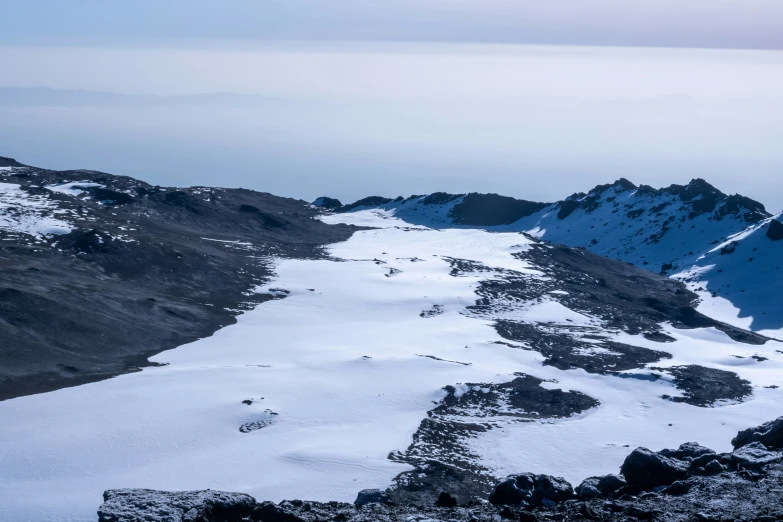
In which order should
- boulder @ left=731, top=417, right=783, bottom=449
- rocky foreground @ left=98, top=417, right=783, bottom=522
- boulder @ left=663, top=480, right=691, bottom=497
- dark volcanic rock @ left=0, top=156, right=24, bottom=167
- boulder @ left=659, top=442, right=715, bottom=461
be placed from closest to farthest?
rocky foreground @ left=98, top=417, right=783, bottom=522, boulder @ left=663, top=480, right=691, bottom=497, boulder @ left=659, top=442, right=715, bottom=461, boulder @ left=731, top=417, right=783, bottom=449, dark volcanic rock @ left=0, top=156, right=24, bottom=167

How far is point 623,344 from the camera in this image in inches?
2288

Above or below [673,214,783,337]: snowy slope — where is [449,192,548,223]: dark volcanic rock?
above

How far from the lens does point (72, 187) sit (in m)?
92.9

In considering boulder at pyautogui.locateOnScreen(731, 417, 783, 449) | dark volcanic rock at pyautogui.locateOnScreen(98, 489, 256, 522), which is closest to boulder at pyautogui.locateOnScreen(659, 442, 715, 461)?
boulder at pyautogui.locateOnScreen(731, 417, 783, 449)

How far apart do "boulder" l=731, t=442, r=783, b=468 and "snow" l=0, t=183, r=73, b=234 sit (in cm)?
5838

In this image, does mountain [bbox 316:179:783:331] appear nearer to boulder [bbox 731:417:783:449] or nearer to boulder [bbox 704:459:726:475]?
boulder [bbox 731:417:783:449]

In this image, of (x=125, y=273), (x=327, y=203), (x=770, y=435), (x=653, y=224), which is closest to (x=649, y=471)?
(x=770, y=435)

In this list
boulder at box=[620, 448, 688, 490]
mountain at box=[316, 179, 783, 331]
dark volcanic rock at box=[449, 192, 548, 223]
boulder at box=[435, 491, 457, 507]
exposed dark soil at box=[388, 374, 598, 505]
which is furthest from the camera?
dark volcanic rock at box=[449, 192, 548, 223]

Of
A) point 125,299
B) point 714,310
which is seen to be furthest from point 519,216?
point 125,299

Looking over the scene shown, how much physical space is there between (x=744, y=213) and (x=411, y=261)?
48816 millimetres

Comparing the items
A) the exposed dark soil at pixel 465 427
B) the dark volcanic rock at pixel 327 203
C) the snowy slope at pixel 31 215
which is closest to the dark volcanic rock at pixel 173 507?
the exposed dark soil at pixel 465 427

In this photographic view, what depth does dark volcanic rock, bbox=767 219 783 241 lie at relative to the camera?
9300cm

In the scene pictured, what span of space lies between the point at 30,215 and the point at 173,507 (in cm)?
6094

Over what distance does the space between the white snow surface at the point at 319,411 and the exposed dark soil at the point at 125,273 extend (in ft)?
9.22
